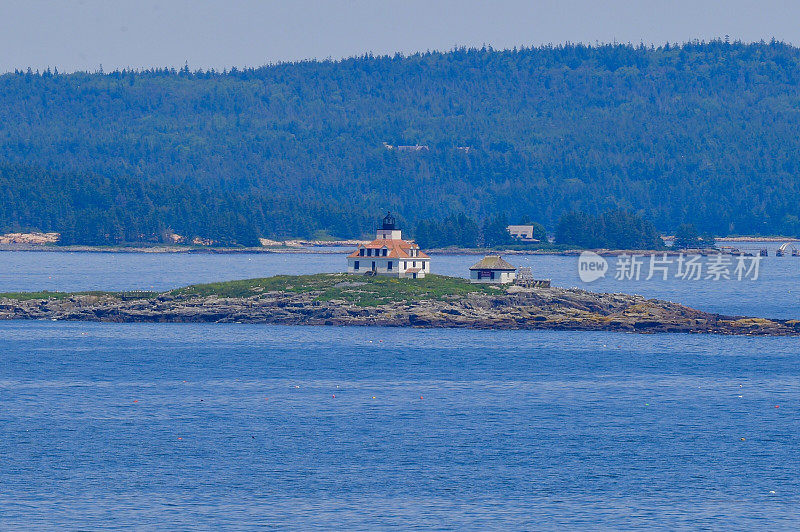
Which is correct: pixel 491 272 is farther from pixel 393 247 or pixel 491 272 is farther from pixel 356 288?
pixel 356 288

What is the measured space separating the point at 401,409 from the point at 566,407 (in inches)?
428

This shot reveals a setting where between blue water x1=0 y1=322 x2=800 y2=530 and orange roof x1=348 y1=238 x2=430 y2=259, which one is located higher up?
orange roof x1=348 y1=238 x2=430 y2=259

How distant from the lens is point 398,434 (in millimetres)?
69250

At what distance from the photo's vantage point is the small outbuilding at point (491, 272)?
132625 millimetres

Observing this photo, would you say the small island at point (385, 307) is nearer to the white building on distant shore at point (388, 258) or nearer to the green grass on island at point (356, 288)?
the green grass on island at point (356, 288)

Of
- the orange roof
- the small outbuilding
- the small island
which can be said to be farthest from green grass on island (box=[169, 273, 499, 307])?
the orange roof

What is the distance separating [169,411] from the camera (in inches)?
3027

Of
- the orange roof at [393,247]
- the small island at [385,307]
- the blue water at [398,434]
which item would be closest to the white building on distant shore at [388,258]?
the orange roof at [393,247]

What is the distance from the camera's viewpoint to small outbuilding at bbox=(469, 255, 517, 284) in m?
133

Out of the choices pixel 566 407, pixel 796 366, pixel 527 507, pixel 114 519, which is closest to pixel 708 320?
pixel 796 366

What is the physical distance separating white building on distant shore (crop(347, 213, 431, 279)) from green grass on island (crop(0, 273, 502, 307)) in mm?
1950

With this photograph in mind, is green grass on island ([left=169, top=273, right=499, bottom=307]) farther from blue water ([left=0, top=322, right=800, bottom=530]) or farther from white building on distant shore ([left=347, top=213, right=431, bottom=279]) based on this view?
blue water ([left=0, top=322, right=800, bottom=530])

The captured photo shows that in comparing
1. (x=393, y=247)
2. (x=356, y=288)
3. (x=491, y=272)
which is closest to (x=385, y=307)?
(x=356, y=288)

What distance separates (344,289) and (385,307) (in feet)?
22.9
